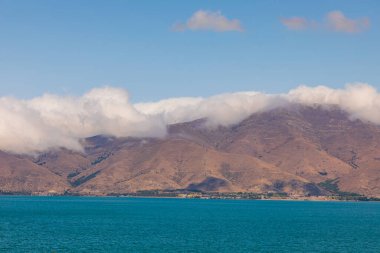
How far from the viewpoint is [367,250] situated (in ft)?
581

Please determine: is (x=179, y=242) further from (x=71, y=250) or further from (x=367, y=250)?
(x=367, y=250)

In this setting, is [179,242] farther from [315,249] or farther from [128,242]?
[315,249]

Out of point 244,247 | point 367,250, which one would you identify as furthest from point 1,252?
point 367,250

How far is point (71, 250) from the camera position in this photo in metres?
167

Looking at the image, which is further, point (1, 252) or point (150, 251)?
point (150, 251)

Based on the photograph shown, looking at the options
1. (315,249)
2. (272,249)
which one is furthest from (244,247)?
(315,249)

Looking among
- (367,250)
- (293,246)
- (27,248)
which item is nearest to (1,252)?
(27,248)

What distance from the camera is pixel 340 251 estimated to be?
17388 centimetres

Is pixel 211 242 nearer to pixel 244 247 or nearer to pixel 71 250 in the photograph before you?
pixel 244 247

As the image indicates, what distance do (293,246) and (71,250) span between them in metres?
66.4

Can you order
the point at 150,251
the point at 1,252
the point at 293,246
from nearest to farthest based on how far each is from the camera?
1. the point at 1,252
2. the point at 150,251
3. the point at 293,246

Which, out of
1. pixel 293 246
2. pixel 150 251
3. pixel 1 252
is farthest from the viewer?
pixel 293 246

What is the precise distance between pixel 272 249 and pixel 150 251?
118ft

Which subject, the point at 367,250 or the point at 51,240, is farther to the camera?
the point at 51,240
